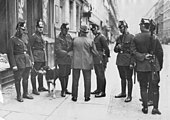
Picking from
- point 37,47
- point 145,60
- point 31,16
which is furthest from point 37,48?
point 31,16

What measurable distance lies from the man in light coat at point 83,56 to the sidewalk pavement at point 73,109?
18.7 inches

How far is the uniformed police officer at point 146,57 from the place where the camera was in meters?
5.40

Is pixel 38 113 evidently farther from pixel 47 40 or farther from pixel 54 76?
pixel 47 40

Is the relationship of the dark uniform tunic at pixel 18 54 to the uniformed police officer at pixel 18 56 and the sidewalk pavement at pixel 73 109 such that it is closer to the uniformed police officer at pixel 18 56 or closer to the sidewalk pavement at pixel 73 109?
the uniformed police officer at pixel 18 56

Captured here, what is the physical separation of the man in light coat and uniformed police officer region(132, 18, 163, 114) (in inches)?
57.0

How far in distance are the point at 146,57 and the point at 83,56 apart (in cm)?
181

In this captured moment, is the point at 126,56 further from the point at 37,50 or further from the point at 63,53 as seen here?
the point at 37,50

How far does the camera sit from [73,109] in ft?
19.3

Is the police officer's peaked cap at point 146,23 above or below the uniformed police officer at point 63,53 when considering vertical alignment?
above

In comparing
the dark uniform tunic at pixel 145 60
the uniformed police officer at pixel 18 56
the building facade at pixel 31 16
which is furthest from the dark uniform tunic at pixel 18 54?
the dark uniform tunic at pixel 145 60

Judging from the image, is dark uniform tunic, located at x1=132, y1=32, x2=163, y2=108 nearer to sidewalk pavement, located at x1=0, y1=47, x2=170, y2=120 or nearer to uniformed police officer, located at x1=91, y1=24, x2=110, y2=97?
sidewalk pavement, located at x1=0, y1=47, x2=170, y2=120

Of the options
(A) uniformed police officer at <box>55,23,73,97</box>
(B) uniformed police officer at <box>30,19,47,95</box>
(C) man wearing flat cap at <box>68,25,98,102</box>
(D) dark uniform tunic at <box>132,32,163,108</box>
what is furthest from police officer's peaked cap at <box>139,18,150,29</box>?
(B) uniformed police officer at <box>30,19,47,95</box>

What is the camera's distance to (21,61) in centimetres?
648

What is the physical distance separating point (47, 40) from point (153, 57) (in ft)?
23.6
